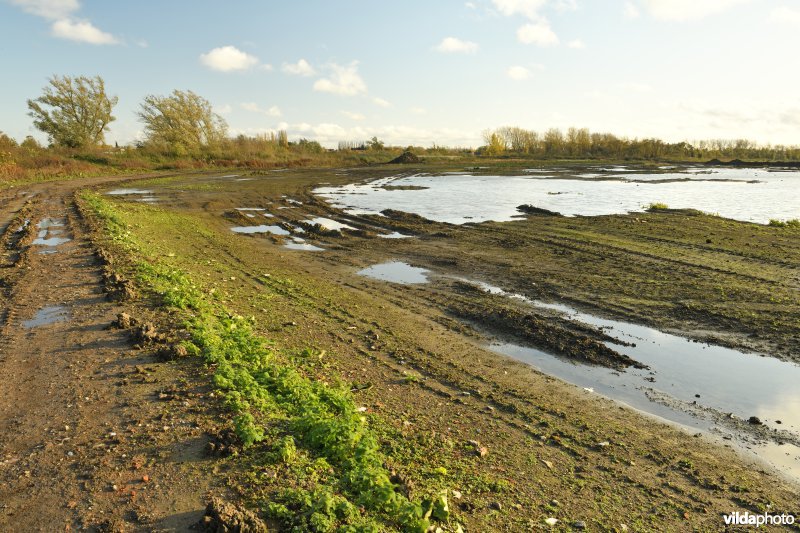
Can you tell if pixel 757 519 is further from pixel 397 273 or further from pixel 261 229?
pixel 261 229

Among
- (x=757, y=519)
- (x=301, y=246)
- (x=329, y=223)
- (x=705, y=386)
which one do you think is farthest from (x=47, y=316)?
(x=329, y=223)

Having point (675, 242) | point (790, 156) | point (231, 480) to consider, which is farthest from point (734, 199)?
point (790, 156)

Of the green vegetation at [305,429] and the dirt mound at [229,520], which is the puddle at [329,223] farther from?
the dirt mound at [229,520]

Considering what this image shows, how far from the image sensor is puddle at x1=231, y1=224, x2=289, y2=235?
1977 cm

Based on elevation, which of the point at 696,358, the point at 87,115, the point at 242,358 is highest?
the point at 87,115

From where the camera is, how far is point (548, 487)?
4746mm

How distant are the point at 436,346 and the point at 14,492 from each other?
5.71 metres

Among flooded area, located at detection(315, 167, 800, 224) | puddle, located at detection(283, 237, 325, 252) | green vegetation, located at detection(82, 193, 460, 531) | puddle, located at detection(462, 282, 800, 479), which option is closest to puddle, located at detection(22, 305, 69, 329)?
green vegetation, located at detection(82, 193, 460, 531)

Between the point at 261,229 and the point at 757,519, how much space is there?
61.2ft

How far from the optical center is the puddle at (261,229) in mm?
19766

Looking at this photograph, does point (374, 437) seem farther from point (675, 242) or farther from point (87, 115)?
point (87, 115)

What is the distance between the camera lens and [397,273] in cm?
1353

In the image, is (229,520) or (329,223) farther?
(329,223)

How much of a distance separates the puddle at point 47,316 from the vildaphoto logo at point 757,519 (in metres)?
9.27
